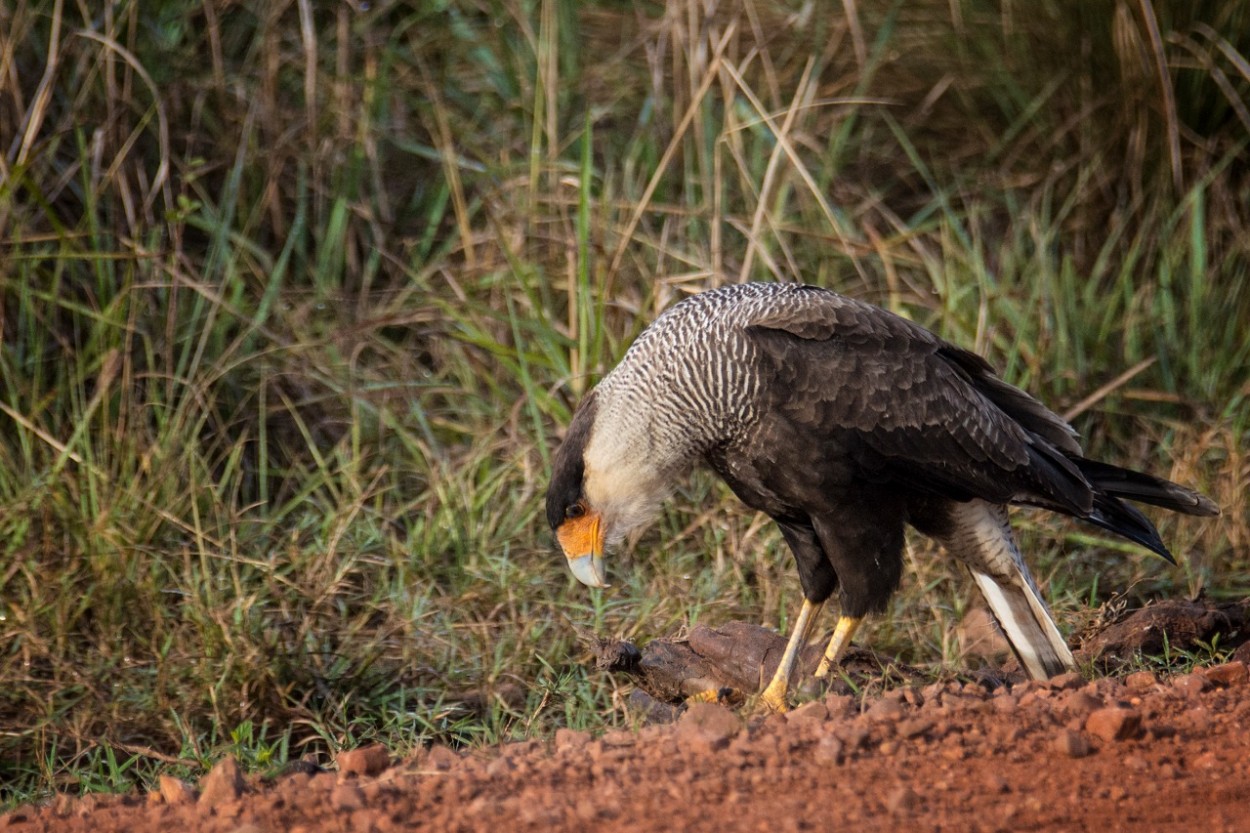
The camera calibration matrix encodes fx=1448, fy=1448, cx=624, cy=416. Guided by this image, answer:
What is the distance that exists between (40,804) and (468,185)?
407cm

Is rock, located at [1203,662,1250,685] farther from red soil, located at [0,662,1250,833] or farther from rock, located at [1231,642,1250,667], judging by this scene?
rock, located at [1231,642,1250,667]

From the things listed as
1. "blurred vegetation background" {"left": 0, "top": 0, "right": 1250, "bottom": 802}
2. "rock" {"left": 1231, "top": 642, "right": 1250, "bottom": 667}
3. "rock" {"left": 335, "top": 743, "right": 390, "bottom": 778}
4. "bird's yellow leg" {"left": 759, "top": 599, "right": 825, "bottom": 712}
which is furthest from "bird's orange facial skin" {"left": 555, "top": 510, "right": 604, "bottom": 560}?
"rock" {"left": 1231, "top": 642, "right": 1250, "bottom": 667}

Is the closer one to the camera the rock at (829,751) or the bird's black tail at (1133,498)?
the rock at (829,751)

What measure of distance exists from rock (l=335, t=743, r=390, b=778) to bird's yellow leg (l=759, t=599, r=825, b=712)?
3.59 ft

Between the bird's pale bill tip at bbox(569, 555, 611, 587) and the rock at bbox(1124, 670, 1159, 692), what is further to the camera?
the bird's pale bill tip at bbox(569, 555, 611, 587)

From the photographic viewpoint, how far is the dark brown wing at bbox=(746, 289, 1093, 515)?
3.75 m

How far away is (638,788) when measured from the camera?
268 centimetres

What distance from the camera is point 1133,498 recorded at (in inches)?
162

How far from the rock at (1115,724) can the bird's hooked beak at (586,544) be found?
1.42 m

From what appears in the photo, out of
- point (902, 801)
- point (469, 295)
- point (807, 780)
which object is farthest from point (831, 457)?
point (469, 295)

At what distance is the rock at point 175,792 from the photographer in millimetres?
2863

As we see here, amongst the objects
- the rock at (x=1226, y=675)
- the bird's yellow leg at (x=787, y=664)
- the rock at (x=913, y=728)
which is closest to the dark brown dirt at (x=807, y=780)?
the rock at (x=913, y=728)

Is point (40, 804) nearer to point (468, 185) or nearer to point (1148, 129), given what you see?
point (468, 185)

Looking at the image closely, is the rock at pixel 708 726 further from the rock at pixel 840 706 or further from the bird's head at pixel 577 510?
the bird's head at pixel 577 510
